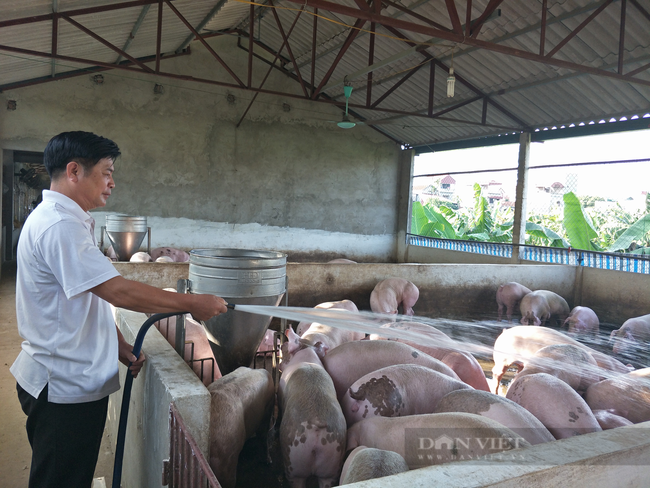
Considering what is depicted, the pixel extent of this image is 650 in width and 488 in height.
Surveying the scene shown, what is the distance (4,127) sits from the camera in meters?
10.0

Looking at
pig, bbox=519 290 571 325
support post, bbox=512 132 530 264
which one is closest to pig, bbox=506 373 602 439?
pig, bbox=519 290 571 325

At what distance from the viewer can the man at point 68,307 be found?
1704mm

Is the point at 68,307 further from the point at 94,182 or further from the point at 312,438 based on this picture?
the point at 312,438

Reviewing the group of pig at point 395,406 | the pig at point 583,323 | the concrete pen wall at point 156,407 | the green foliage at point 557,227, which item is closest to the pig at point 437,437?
the group of pig at point 395,406

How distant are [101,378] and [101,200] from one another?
0.72 m

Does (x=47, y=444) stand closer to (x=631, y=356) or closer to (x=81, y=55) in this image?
(x=631, y=356)

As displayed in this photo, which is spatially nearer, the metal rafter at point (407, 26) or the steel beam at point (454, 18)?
the metal rafter at point (407, 26)

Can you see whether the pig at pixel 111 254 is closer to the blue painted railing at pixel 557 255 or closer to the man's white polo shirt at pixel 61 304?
the man's white polo shirt at pixel 61 304

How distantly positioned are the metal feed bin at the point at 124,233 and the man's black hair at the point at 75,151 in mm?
5374

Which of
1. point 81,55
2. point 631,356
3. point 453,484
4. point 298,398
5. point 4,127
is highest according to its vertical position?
point 81,55

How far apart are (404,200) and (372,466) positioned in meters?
13.1

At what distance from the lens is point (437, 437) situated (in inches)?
93.3

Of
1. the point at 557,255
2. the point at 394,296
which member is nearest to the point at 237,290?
the point at 394,296

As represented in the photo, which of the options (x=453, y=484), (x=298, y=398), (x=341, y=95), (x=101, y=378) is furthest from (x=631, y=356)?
(x=341, y=95)
